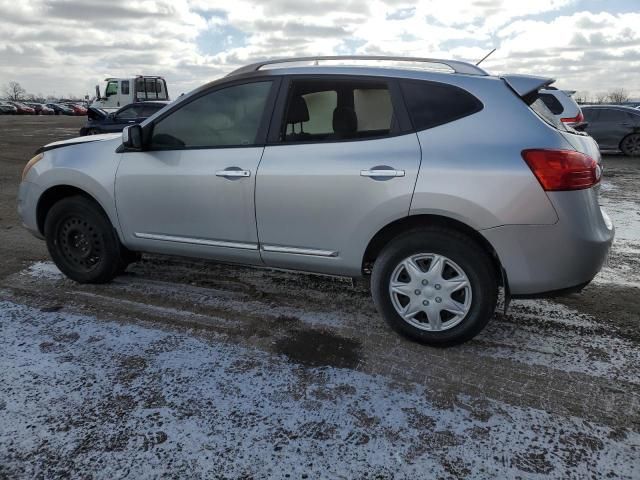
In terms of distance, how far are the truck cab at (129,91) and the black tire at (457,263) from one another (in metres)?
20.7

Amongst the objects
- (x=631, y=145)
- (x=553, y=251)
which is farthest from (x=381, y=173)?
(x=631, y=145)

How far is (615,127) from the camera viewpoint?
13.9 m

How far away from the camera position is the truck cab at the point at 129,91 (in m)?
21.3

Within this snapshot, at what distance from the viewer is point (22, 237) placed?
226 inches

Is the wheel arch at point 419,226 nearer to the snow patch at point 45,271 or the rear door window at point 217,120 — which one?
the rear door window at point 217,120

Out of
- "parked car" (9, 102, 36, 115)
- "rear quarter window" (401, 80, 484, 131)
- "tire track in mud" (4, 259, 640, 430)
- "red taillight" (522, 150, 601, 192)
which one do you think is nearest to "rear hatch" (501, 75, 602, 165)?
"red taillight" (522, 150, 601, 192)

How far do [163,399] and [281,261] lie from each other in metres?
1.25

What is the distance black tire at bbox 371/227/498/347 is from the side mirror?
199cm

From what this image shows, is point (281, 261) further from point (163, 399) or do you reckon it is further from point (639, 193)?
point (639, 193)

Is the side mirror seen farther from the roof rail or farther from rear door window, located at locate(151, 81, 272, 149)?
the roof rail

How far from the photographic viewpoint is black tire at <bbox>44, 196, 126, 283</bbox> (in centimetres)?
405

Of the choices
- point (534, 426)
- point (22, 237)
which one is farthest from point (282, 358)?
point (22, 237)

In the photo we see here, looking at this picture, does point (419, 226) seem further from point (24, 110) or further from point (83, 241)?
point (24, 110)

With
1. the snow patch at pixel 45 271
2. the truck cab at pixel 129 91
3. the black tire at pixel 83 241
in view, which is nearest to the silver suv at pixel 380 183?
the black tire at pixel 83 241
